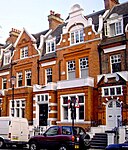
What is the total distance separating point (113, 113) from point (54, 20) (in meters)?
16.4

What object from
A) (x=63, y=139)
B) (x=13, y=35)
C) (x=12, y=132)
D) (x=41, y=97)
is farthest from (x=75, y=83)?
(x=13, y=35)

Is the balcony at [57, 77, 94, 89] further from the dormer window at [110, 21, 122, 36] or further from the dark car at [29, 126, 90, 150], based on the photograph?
the dark car at [29, 126, 90, 150]

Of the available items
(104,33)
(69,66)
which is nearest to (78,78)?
(69,66)

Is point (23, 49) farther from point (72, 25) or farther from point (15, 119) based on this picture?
point (15, 119)

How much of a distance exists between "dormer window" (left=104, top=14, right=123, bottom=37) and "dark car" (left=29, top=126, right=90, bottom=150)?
11502 millimetres

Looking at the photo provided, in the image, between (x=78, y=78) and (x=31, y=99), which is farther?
(x=31, y=99)

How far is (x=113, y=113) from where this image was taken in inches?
921

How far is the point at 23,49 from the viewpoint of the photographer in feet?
110

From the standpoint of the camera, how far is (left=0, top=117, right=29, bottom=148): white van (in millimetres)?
19969

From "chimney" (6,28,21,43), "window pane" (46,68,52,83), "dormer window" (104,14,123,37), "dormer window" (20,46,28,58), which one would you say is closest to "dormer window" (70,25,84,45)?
"dormer window" (104,14,123,37)

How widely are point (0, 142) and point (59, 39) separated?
1423cm

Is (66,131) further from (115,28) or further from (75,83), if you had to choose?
(115,28)

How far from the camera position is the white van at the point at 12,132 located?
1997 centimetres

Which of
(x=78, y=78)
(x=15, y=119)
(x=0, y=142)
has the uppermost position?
(x=78, y=78)
